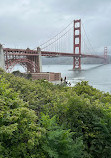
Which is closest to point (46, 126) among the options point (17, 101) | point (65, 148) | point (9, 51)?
point (65, 148)

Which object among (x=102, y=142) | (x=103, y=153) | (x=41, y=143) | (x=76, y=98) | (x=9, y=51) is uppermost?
(x=9, y=51)

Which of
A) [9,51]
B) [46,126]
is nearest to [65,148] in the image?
[46,126]

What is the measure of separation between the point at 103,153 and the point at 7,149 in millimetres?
2571

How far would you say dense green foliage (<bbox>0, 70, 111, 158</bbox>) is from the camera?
115 inches

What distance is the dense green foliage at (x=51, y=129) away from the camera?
2916mm

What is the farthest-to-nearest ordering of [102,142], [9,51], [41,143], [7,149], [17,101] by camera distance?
[9,51] → [102,142] → [17,101] → [41,143] → [7,149]

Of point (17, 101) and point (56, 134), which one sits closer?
point (56, 134)

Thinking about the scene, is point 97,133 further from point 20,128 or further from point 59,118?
point 20,128

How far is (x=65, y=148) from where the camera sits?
3.35 meters

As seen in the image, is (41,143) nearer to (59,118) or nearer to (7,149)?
(7,149)

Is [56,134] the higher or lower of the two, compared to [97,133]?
higher

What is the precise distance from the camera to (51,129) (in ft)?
11.9

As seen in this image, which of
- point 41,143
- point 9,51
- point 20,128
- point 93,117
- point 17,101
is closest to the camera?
point 20,128

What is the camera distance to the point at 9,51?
33.6m
